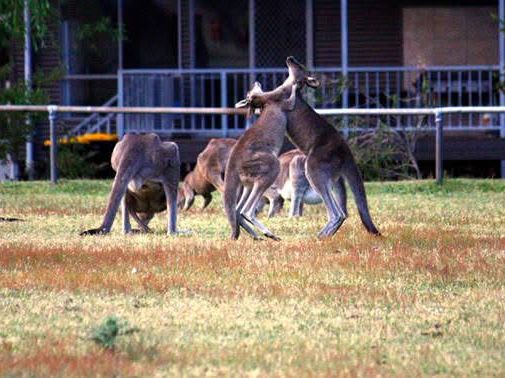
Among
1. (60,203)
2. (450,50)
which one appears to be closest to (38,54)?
(450,50)

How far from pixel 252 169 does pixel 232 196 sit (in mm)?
283

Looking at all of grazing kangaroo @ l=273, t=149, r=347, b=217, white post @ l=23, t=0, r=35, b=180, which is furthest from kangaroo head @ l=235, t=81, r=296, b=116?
white post @ l=23, t=0, r=35, b=180

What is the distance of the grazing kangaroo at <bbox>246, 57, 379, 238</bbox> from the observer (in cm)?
1236

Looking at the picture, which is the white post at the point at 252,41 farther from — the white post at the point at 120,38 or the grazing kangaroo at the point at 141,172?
the grazing kangaroo at the point at 141,172

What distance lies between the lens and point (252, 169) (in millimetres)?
12148

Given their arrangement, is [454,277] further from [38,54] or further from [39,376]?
[38,54]

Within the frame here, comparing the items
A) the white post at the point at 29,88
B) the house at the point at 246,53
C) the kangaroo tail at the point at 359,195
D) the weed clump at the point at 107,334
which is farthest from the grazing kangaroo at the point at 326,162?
the white post at the point at 29,88

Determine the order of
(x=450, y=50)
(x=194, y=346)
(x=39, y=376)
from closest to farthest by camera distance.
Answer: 1. (x=39, y=376)
2. (x=194, y=346)
3. (x=450, y=50)

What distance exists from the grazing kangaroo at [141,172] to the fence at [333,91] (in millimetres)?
9992

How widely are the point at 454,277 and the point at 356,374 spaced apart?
133 inches

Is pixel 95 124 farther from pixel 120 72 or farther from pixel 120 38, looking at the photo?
pixel 120 72

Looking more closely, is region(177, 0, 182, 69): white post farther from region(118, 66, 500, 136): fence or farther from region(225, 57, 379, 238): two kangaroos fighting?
region(225, 57, 379, 238): two kangaroos fighting

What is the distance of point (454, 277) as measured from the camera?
9734 mm

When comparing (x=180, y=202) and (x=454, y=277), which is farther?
(x=180, y=202)
